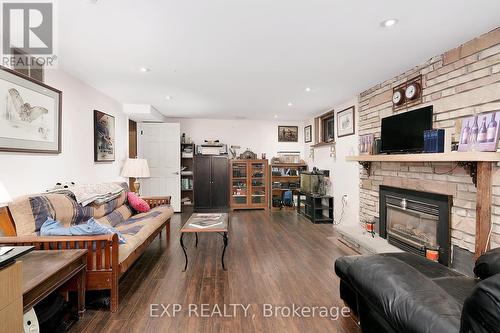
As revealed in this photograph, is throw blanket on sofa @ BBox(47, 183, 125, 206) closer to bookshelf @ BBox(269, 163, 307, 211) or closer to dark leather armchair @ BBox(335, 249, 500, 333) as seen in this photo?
dark leather armchair @ BBox(335, 249, 500, 333)

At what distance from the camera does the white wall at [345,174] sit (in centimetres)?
396

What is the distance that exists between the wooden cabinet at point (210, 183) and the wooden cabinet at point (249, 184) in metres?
0.24

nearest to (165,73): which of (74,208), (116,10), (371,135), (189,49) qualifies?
(189,49)

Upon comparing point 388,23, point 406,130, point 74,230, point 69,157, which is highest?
point 388,23

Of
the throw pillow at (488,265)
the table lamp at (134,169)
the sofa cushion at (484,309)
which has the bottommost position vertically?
the throw pillow at (488,265)

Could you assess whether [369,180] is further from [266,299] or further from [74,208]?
[74,208]

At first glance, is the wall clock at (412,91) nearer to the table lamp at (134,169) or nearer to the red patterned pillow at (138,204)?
the red patterned pillow at (138,204)

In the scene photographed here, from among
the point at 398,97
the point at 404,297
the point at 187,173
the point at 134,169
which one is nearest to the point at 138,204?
the point at 134,169

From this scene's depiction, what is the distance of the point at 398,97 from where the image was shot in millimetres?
2965

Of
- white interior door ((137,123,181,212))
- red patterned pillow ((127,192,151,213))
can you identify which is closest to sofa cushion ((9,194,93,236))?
red patterned pillow ((127,192,151,213))

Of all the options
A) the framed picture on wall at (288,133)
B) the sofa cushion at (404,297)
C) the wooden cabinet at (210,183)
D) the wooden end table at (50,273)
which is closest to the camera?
the sofa cushion at (404,297)

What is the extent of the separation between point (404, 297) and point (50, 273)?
6.42 feet

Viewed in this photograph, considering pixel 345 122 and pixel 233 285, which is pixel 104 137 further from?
pixel 345 122

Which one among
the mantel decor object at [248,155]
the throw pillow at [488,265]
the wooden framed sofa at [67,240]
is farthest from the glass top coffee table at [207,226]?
the mantel decor object at [248,155]
